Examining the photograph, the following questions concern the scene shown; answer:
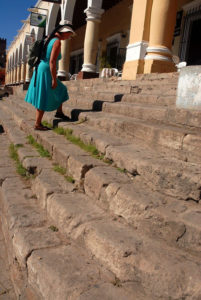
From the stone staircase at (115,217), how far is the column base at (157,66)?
3380 millimetres

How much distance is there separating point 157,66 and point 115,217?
16.7 feet

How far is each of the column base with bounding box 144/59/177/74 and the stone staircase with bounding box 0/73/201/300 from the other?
133 inches

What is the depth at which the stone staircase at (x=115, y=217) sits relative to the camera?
1409 mm

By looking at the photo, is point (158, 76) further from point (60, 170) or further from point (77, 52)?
point (77, 52)

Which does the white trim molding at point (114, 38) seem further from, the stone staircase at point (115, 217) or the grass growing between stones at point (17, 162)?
the stone staircase at point (115, 217)

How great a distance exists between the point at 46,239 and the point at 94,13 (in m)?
9.25

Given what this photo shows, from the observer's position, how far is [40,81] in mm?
3963

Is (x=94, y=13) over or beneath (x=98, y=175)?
over

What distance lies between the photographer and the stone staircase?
4.62 feet

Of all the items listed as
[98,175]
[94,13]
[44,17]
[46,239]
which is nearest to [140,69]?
[94,13]

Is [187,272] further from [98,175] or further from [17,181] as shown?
[17,181]

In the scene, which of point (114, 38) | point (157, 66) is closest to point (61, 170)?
point (157, 66)

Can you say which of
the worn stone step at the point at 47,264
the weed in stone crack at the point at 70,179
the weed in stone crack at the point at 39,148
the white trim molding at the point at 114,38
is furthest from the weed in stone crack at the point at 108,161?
the white trim molding at the point at 114,38

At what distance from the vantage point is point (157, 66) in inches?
243
